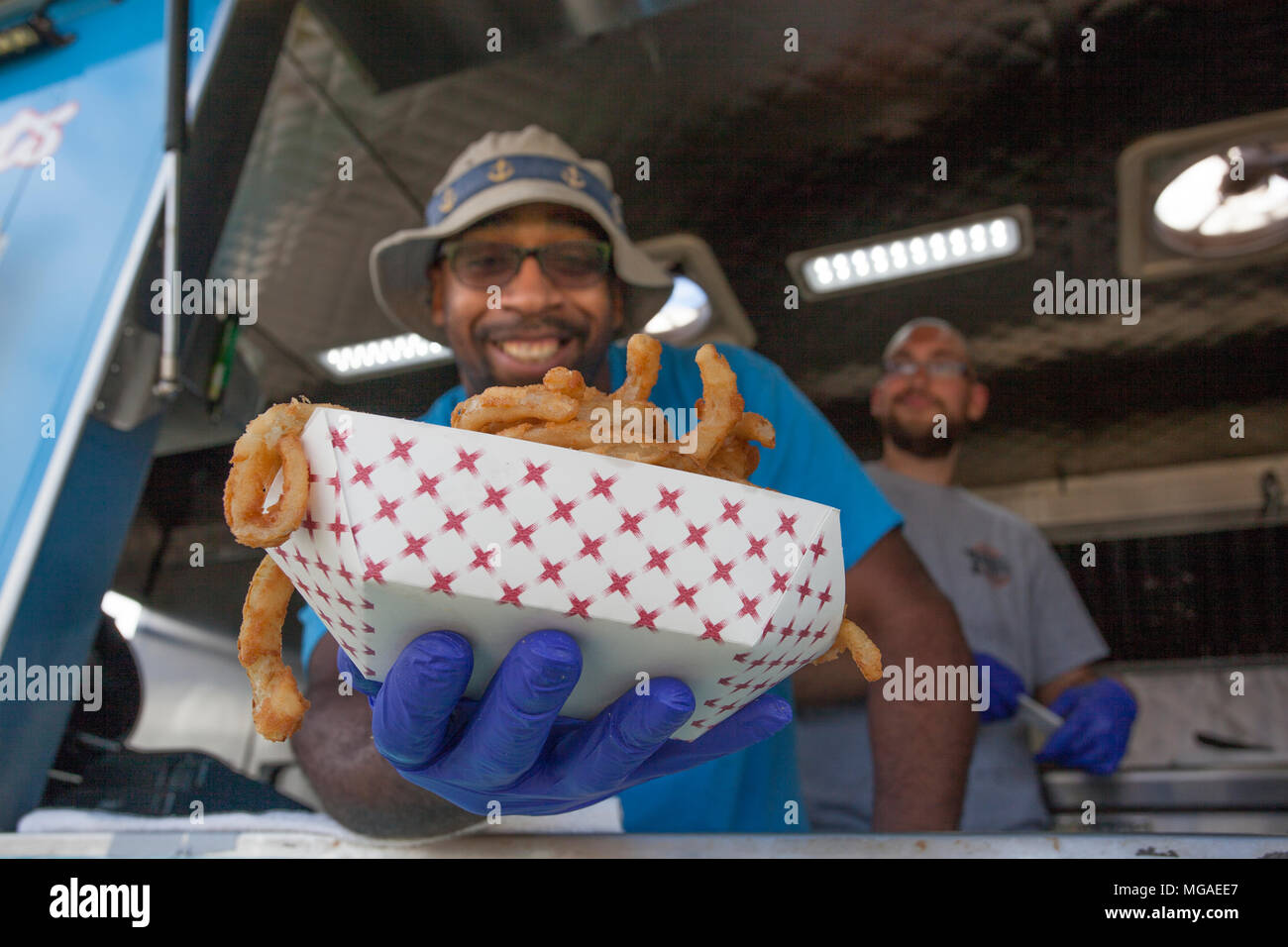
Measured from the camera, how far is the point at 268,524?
711 millimetres

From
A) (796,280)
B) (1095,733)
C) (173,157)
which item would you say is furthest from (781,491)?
(796,280)

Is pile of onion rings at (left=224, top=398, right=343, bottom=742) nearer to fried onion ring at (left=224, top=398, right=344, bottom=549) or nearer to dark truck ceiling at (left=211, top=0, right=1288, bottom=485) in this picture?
fried onion ring at (left=224, top=398, right=344, bottom=549)

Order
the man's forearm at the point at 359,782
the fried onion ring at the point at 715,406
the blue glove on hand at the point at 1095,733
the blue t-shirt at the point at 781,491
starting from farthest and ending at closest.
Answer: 1. the blue glove on hand at the point at 1095,733
2. the blue t-shirt at the point at 781,491
3. the man's forearm at the point at 359,782
4. the fried onion ring at the point at 715,406

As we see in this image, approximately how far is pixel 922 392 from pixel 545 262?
203 centimetres

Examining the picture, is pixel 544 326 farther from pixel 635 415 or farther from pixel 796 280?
pixel 796 280

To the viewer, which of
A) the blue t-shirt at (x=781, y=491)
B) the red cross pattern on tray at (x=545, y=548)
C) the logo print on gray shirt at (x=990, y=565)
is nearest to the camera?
the red cross pattern on tray at (x=545, y=548)

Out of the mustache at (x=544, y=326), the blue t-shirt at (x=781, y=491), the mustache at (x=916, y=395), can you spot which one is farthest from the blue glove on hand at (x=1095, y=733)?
the mustache at (x=544, y=326)

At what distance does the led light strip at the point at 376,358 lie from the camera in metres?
3.49

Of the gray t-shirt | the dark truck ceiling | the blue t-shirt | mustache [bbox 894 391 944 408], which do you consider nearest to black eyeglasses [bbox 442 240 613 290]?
the blue t-shirt

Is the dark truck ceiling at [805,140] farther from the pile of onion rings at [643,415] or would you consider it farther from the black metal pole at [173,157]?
the pile of onion rings at [643,415]

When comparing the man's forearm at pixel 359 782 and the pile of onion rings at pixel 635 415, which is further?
the man's forearm at pixel 359 782

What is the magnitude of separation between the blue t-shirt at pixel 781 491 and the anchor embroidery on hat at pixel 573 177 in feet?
1.36

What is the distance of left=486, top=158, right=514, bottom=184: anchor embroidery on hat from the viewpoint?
1.81m

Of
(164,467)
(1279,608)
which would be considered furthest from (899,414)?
(164,467)
